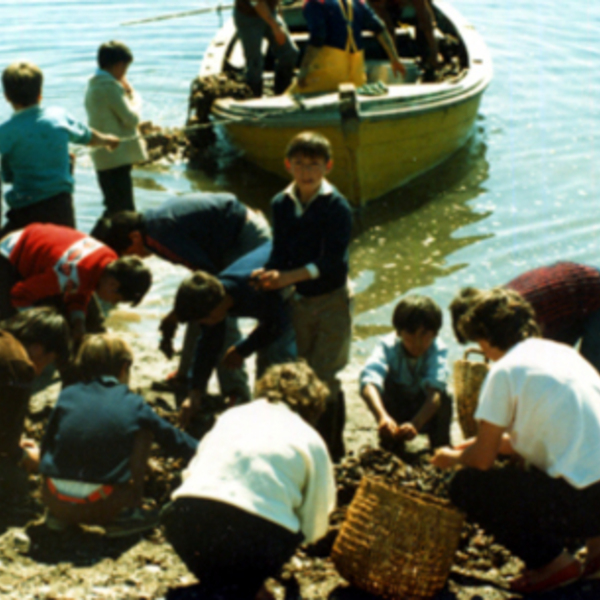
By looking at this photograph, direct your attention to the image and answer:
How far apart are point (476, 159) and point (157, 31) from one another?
32.6 ft

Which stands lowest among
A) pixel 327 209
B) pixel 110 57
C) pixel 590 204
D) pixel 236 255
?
pixel 590 204

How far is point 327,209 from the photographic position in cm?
473

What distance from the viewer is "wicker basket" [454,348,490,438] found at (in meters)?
4.65

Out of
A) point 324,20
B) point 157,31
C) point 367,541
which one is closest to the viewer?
point 367,541

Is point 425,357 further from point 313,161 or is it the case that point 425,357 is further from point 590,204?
point 590,204

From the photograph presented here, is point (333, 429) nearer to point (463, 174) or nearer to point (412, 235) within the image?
point (412, 235)

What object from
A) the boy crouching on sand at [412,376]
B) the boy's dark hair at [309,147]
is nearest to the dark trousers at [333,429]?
the boy crouching on sand at [412,376]

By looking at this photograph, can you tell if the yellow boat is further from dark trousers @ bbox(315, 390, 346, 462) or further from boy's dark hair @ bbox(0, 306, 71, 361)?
boy's dark hair @ bbox(0, 306, 71, 361)

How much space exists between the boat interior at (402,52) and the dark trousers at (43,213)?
5.28m

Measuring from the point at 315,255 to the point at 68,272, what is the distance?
1.39 meters

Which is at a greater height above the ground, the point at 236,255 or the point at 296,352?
the point at 236,255

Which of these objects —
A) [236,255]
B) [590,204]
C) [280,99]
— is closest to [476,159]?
[590,204]

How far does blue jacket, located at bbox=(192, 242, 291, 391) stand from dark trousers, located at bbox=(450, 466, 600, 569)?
144 cm

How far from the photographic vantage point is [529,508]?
3512mm
